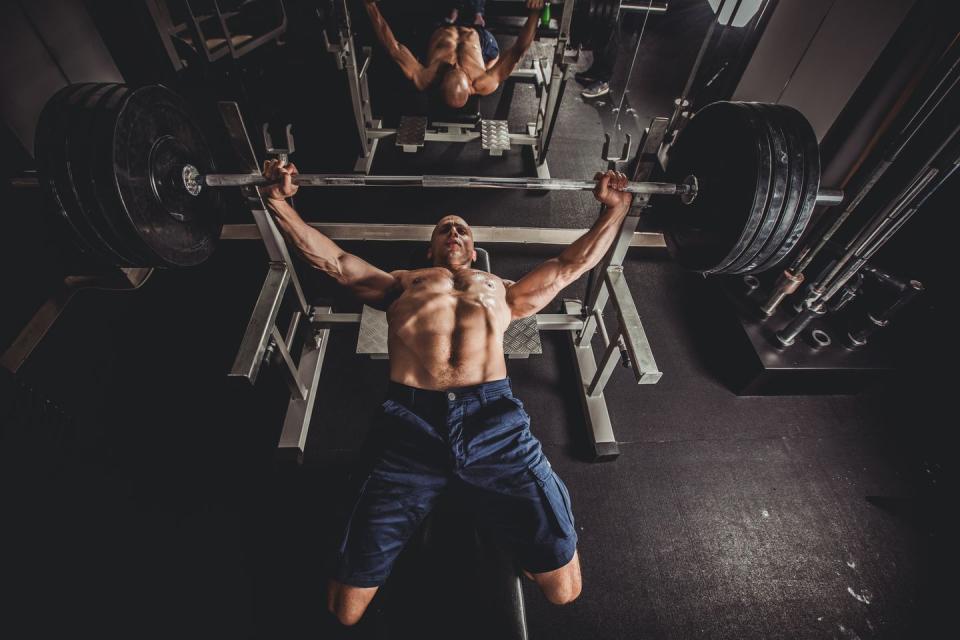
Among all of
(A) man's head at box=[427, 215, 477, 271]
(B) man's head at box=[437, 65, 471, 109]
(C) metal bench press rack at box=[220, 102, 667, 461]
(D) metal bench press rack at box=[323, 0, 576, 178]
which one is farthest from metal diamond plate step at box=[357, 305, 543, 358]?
(B) man's head at box=[437, 65, 471, 109]

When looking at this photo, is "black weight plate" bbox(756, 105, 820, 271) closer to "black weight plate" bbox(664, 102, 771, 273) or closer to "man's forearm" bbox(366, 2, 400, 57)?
"black weight plate" bbox(664, 102, 771, 273)

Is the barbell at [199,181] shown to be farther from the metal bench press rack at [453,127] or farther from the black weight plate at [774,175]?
the metal bench press rack at [453,127]

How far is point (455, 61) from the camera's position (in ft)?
11.5

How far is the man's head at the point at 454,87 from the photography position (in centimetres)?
336

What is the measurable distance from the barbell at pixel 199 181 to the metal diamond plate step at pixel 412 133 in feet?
6.71

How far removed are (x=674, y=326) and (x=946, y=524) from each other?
59.8 inches

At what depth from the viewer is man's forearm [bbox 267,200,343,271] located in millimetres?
1722

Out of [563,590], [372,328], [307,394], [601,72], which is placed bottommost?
[307,394]

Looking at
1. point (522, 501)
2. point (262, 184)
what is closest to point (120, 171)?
point (262, 184)

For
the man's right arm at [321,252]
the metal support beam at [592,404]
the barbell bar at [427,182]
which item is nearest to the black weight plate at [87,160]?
the barbell bar at [427,182]

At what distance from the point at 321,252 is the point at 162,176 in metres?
0.60

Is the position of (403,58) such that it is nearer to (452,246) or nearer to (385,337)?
(452,246)

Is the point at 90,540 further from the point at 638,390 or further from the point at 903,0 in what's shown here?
the point at 903,0

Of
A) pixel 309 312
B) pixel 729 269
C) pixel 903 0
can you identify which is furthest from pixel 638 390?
pixel 903 0
